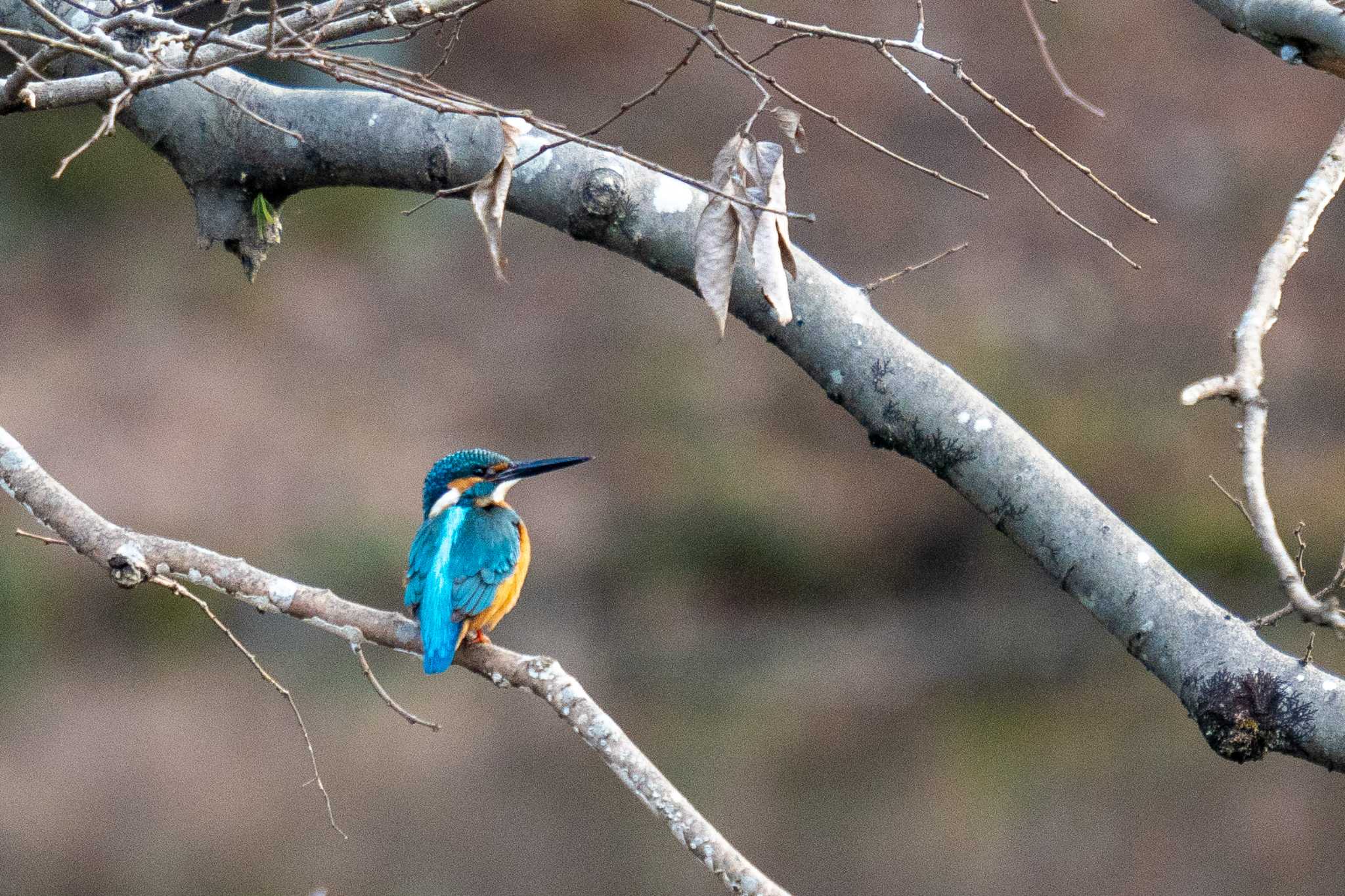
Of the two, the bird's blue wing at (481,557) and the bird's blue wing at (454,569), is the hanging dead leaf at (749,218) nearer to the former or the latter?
the bird's blue wing at (454,569)

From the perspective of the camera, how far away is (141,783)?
528 cm

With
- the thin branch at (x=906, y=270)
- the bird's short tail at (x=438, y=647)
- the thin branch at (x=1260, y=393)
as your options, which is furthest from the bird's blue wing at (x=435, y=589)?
the thin branch at (x=1260, y=393)

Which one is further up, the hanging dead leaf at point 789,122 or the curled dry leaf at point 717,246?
the hanging dead leaf at point 789,122

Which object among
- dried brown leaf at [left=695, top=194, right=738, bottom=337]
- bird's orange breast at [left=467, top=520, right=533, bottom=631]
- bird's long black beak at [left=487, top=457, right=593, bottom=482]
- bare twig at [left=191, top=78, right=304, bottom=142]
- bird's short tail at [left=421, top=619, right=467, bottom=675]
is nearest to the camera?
dried brown leaf at [left=695, top=194, right=738, bottom=337]

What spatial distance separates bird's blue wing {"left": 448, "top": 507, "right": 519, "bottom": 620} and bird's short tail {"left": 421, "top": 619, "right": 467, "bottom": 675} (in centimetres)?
8

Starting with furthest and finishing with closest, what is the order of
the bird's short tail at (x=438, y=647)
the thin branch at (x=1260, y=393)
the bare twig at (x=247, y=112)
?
1. the bird's short tail at (x=438, y=647)
2. the bare twig at (x=247, y=112)
3. the thin branch at (x=1260, y=393)

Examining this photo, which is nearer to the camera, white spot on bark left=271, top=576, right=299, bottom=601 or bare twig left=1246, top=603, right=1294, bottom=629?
bare twig left=1246, top=603, right=1294, bottom=629

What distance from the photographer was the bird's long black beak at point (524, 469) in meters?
2.80

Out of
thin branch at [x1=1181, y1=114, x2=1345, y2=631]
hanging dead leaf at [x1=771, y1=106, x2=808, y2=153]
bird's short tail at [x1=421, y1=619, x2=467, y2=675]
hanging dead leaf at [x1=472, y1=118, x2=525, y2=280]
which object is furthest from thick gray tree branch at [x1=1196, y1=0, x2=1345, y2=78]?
bird's short tail at [x1=421, y1=619, x2=467, y2=675]

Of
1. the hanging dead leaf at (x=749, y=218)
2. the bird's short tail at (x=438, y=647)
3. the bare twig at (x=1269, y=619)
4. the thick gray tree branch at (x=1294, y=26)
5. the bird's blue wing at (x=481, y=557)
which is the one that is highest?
the thick gray tree branch at (x=1294, y=26)

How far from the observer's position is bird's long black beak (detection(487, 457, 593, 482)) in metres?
2.80

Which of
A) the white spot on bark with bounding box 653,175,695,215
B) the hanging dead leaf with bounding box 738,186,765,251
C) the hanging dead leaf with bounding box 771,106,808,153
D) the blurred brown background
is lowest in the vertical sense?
the blurred brown background

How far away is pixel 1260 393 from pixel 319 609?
133 centimetres

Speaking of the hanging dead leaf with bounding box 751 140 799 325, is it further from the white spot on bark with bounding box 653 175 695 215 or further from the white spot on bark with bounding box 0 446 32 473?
the white spot on bark with bounding box 0 446 32 473
